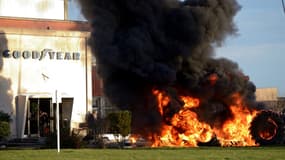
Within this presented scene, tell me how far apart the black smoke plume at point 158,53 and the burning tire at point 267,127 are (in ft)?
8.47

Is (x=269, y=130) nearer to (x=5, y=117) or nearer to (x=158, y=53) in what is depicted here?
(x=158, y=53)

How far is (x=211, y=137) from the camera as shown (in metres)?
41.2

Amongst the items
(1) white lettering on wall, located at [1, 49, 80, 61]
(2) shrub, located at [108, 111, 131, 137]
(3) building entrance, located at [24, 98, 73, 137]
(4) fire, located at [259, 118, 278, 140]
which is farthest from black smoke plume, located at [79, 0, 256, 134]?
(3) building entrance, located at [24, 98, 73, 137]

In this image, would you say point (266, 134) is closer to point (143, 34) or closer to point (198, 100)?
point (198, 100)

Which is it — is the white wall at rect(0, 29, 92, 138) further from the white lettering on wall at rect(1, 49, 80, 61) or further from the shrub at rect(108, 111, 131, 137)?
the shrub at rect(108, 111, 131, 137)

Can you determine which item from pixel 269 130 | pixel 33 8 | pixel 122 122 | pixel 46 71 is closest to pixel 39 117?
pixel 46 71

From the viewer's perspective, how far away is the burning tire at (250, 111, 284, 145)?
42.2m

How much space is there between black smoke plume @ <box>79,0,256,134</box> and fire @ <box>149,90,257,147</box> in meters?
0.51

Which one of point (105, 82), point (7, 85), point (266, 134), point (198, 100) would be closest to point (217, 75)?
point (198, 100)

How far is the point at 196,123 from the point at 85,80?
15.3m

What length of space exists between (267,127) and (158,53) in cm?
1001

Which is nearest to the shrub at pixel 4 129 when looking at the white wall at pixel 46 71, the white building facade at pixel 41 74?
the white building facade at pixel 41 74

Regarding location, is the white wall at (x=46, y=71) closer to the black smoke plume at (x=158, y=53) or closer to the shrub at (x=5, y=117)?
the shrub at (x=5, y=117)

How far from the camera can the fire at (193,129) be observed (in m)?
40.3
